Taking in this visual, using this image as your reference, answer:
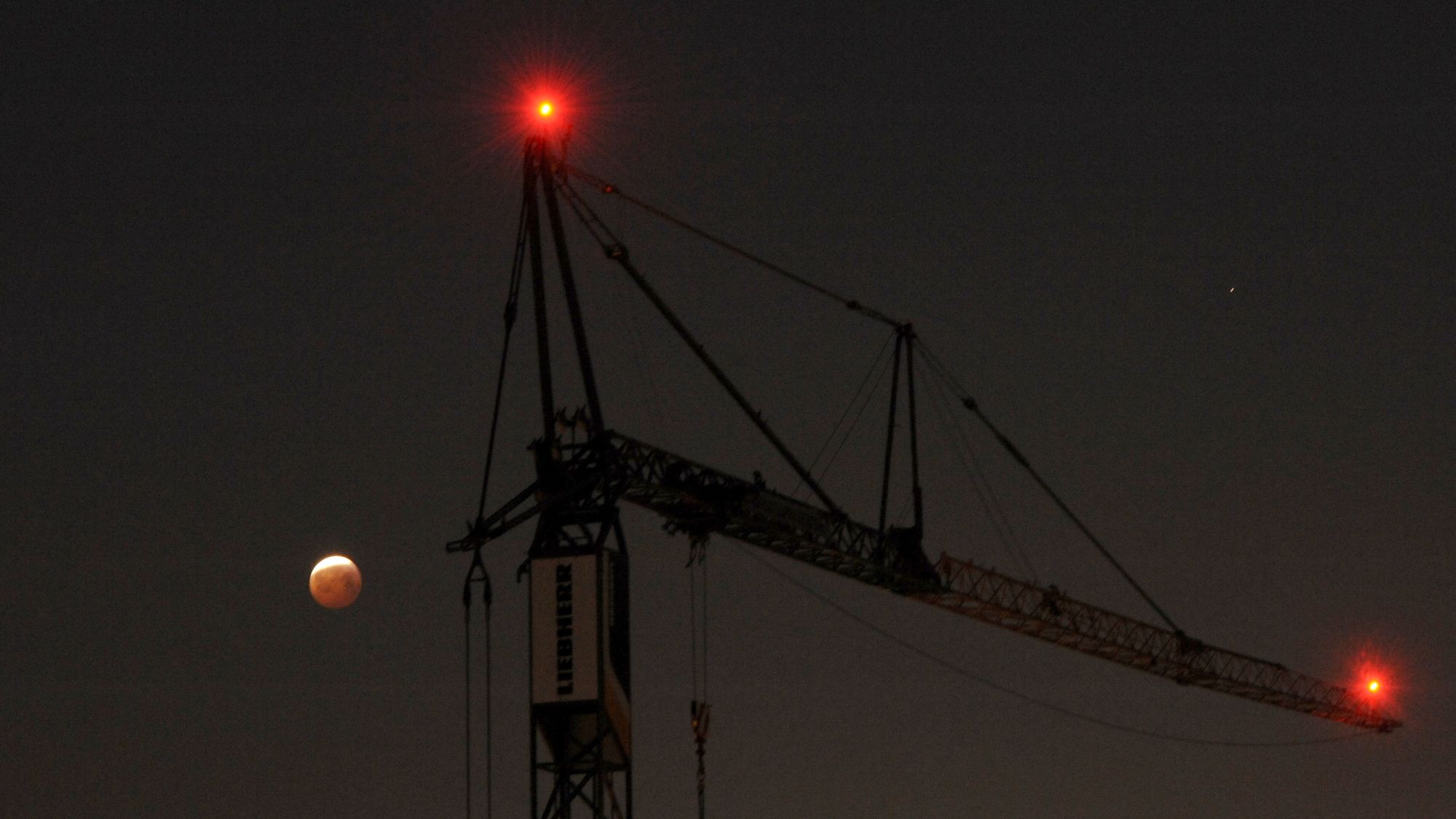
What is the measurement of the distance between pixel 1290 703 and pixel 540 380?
68.0m

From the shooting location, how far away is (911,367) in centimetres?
9844

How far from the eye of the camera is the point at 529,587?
7225cm

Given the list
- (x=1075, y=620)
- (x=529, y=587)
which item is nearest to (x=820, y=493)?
(x=529, y=587)

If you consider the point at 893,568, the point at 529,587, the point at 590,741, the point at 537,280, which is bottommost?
the point at 590,741

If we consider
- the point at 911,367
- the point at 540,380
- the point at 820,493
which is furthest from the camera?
the point at 911,367

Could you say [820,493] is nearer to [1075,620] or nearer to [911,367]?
[911,367]

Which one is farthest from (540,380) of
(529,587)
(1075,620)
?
(1075,620)

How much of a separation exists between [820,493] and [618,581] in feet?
52.5

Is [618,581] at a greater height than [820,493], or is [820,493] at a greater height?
[820,493]

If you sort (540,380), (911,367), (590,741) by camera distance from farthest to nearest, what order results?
(911,367), (540,380), (590,741)

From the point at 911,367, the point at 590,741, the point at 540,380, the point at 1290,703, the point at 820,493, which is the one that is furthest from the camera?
the point at 1290,703

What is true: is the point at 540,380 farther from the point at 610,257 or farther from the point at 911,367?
the point at 911,367

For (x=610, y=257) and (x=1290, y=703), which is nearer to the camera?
(x=610, y=257)

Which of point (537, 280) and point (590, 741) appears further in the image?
point (537, 280)
